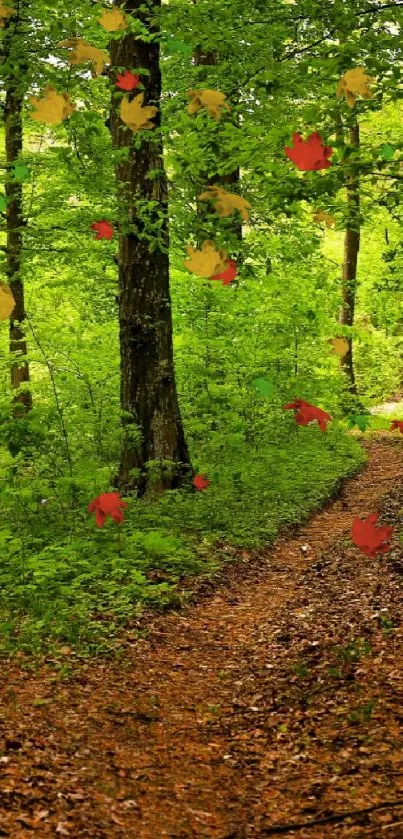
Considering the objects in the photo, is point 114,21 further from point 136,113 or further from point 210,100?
point 210,100

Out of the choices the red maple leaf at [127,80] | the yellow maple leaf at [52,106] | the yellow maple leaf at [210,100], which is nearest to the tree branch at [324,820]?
the yellow maple leaf at [52,106]

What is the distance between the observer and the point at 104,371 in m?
11.6

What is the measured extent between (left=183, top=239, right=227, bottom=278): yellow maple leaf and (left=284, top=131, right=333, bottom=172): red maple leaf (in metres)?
Answer: 0.92

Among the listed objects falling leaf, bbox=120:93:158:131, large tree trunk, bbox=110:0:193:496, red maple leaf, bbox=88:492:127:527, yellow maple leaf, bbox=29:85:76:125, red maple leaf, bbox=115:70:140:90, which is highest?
red maple leaf, bbox=115:70:140:90

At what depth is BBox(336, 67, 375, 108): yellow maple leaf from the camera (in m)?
5.53

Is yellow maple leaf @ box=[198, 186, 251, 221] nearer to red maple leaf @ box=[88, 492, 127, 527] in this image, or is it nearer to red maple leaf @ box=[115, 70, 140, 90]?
red maple leaf @ box=[115, 70, 140, 90]

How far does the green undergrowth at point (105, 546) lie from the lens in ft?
18.1

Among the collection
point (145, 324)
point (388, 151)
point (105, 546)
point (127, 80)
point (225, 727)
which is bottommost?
point (225, 727)

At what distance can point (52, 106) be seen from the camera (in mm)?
6078

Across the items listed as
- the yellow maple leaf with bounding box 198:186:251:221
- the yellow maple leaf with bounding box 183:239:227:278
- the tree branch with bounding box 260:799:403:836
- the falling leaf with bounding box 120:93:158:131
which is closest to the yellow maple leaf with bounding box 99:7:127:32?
the falling leaf with bounding box 120:93:158:131

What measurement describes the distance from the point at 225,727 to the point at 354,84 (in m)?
4.66

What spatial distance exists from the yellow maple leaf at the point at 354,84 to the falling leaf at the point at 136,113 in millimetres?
2057

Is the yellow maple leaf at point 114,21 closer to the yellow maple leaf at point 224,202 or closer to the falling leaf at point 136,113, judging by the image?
the falling leaf at point 136,113

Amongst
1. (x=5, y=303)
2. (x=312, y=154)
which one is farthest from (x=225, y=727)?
(x=312, y=154)
